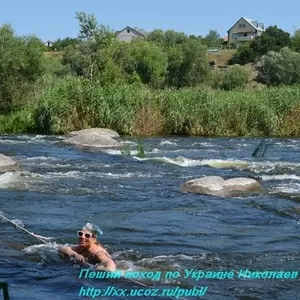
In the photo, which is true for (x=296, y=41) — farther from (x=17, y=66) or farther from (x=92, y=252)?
(x=92, y=252)

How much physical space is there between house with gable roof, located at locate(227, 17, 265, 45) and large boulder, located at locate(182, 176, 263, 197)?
15436 centimetres

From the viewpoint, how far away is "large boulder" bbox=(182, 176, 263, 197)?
1549 centimetres

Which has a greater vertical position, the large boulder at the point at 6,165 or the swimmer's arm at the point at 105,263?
the large boulder at the point at 6,165

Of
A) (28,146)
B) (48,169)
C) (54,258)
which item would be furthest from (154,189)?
(28,146)

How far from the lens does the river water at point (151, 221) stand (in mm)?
8766

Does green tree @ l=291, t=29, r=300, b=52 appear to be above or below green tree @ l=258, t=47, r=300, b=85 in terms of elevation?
above

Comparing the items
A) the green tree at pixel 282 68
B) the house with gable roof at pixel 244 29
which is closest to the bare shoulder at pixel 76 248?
the green tree at pixel 282 68

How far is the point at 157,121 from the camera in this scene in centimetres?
3312

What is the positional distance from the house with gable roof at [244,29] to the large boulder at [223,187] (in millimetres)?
154355

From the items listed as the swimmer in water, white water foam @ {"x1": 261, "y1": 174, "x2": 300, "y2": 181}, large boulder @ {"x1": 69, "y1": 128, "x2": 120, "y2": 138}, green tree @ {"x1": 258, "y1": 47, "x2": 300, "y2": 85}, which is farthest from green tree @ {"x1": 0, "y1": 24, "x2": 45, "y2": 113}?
green tree @ {"x1": 258, "y1": 47, "x2": 300, "y2": 85}

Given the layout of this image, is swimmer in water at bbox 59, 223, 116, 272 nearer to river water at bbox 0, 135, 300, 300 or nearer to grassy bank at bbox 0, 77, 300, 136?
river water at bbox 0, 135, 300, 300

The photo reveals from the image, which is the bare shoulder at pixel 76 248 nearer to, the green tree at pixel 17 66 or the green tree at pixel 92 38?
the green tree at pixel 17 66

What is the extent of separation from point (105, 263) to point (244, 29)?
167 metres

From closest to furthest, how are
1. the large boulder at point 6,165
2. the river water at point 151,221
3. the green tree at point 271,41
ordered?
the river water at point 151,221
the large boulder at point 6,165
the green tree at point 271,41
